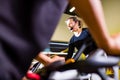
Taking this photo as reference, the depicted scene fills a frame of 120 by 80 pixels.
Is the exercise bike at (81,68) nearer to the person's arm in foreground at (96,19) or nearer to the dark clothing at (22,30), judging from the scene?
the person's arm in foreground at (96,19)

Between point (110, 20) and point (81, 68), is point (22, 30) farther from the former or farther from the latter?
point (110, 20)

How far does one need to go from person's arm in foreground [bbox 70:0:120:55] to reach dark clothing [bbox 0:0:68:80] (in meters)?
0.06

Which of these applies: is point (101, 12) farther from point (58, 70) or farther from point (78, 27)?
point (78, 27)

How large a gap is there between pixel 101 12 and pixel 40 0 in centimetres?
14

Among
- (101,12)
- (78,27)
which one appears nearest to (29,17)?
(101,12)

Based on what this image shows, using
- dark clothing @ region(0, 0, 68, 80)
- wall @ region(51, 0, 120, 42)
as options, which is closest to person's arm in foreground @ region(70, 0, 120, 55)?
dark clothing @ region(0, 0, 68, 80)

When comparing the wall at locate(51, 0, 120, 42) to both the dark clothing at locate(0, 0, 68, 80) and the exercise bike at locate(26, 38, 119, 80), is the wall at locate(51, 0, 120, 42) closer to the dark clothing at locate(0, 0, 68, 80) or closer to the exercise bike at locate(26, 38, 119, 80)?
the exercise bike at locate(26, 38, 119, 80)

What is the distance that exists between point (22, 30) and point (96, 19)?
0.16 m

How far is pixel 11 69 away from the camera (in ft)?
1.47

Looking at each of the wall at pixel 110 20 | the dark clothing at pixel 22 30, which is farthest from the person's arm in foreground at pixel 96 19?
the wall at pixel 110 20

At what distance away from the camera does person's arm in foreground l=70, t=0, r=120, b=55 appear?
51 centimetres

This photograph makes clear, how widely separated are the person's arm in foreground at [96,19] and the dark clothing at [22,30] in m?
0.06

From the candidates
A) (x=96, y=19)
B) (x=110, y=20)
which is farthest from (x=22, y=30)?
(x=110, y=20)

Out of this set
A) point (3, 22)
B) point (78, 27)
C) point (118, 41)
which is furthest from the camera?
point (78, 27)
